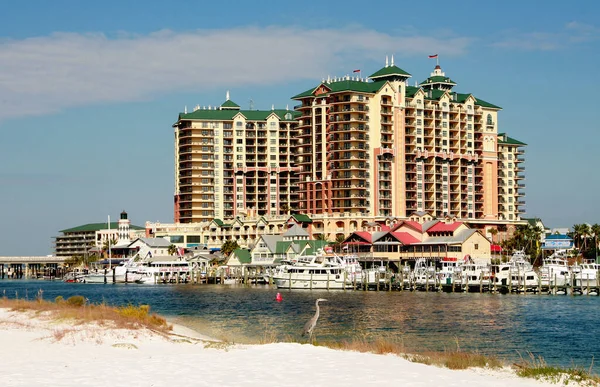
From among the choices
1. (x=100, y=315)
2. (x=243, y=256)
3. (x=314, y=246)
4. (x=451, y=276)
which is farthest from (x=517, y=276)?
(x=100, y=315)

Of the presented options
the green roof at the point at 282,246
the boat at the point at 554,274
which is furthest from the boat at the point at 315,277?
the green roof at the point at 282,246

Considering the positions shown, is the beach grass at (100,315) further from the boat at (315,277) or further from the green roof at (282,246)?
the green roof at (282,246)

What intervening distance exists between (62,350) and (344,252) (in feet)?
490

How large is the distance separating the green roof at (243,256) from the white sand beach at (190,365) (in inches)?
5708

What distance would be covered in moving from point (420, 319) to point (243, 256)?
10787cm

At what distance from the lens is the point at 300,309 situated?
323 ft

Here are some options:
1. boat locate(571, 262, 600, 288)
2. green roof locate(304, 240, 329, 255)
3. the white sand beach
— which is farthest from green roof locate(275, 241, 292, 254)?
the white sand beach

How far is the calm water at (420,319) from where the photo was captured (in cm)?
6406

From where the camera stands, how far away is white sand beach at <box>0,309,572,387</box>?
31.9 meters

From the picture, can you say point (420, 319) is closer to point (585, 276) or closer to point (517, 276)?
point (517, 276)

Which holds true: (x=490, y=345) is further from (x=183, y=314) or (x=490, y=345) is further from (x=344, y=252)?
(x=344, y=252)

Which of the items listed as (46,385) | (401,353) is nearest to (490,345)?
(401,353)

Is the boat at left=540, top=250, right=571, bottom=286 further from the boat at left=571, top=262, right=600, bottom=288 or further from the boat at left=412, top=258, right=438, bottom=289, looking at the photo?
the boat at left=412, top=258, right=438, bottom=289

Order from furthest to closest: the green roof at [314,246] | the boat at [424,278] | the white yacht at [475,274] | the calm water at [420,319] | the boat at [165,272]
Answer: the boat at [165,272] < the green roof at [314,246] < the boat at [424,278] < the white yacht at [475,274] < the calm water at [420,319]
